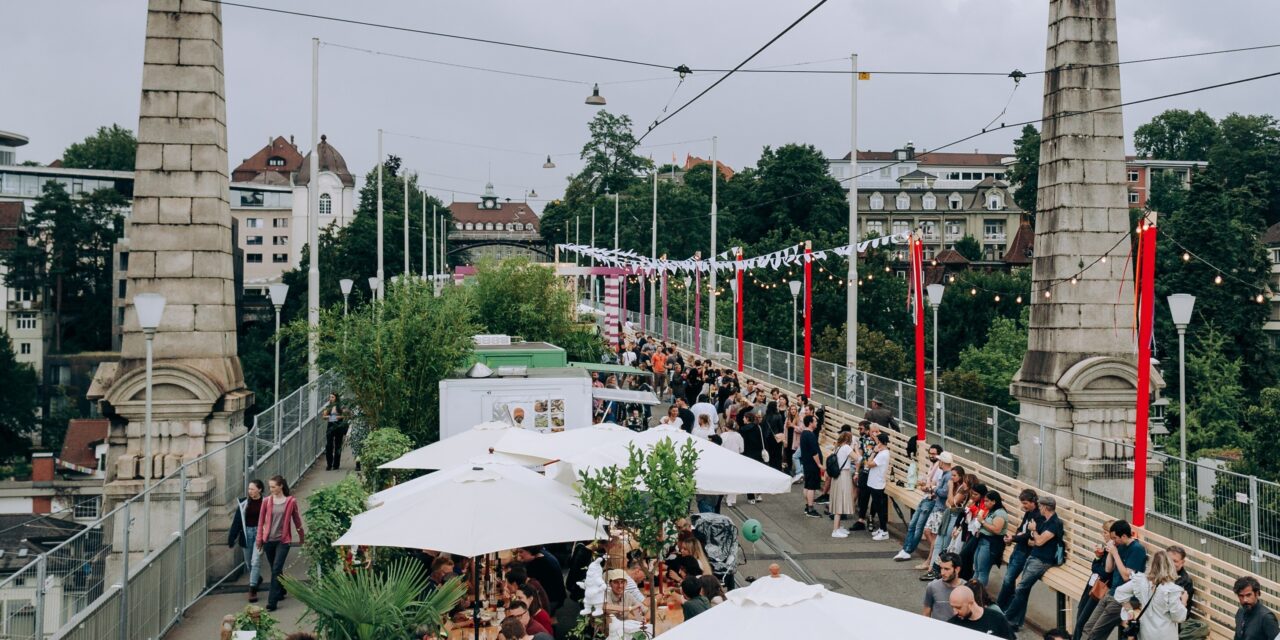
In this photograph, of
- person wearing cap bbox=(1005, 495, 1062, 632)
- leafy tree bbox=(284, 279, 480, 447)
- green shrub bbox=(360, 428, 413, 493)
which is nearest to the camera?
person wearing cap bbox=(1005, 495, 1062, 632)

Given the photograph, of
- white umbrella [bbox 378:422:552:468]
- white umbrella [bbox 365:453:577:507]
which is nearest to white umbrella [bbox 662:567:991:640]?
white umbrella [bbox 365:453:577:507]

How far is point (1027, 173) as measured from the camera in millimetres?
91438

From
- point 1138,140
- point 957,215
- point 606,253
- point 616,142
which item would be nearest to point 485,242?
point 616,142

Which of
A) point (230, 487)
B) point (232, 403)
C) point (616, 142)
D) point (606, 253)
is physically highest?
point (616, 142)

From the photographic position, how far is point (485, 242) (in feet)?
577

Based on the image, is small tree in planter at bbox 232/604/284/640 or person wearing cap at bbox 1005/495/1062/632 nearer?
small tree in planter at bbox 232/604/284/640

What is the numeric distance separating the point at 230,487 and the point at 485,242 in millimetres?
159900

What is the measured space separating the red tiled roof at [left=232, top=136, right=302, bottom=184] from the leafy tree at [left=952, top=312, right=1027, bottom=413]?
118 metres

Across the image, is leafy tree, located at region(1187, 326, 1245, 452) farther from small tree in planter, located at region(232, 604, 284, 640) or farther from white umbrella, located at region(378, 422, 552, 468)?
small tree in planter, located at region(232, 604, 284, 640)

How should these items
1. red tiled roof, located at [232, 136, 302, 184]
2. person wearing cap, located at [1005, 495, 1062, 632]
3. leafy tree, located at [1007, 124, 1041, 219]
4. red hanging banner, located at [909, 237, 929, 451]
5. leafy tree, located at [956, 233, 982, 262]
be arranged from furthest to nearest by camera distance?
red tiled roof, located at [232, 136, 302, 184], leafy tree, located at [956, 233, 982, 262], leafy tree, located at [1007, 124, 1041, 219], red hanging banner, located at [909, 237, 929, 451], person wearing cap, located at [1005, 495, 1062, 632]

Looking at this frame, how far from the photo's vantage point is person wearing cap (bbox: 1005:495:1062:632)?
13.2m

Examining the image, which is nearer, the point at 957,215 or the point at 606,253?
the point at 606,253

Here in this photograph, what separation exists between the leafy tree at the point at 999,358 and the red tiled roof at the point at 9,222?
7996 cm

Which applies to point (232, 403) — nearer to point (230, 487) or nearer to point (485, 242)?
point (230, 487)
